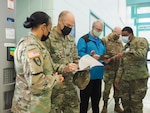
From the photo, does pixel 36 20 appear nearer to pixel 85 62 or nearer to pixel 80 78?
pixel 85 62

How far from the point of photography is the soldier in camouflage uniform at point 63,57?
2.01 m

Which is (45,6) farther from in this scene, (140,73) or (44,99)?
(140,73)

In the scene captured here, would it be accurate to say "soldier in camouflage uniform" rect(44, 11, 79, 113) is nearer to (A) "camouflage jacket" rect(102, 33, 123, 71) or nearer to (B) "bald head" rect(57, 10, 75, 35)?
(B) "bald head" rect(57, 10, 75, 35)

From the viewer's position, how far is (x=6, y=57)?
5.70 ft

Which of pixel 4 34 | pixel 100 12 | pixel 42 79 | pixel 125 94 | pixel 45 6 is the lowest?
pixel 125 94

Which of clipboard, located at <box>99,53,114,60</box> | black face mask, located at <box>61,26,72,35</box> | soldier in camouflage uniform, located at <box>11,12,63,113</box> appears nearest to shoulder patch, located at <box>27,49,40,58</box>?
soldier in camouflage uniform, located at <box>11,12,63,113</box>

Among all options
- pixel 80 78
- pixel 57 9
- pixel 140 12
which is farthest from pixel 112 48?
pixel 140 12

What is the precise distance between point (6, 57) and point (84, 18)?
2288 millimetres

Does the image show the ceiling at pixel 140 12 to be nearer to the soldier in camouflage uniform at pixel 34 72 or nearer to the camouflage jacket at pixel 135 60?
the camouflage jacket at pixel 135 60

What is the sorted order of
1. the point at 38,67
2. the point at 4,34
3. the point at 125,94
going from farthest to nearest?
the point at 125,94 → the point at 4,34 → the point at 38,67

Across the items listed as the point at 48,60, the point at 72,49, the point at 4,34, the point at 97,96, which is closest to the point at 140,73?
the point at 97,96

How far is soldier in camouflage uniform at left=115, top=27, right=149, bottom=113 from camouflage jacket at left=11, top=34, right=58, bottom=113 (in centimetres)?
181

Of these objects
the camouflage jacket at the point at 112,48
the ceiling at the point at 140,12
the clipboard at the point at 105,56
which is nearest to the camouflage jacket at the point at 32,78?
the clipboard at the point at 105,56

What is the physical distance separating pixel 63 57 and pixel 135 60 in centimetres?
144
